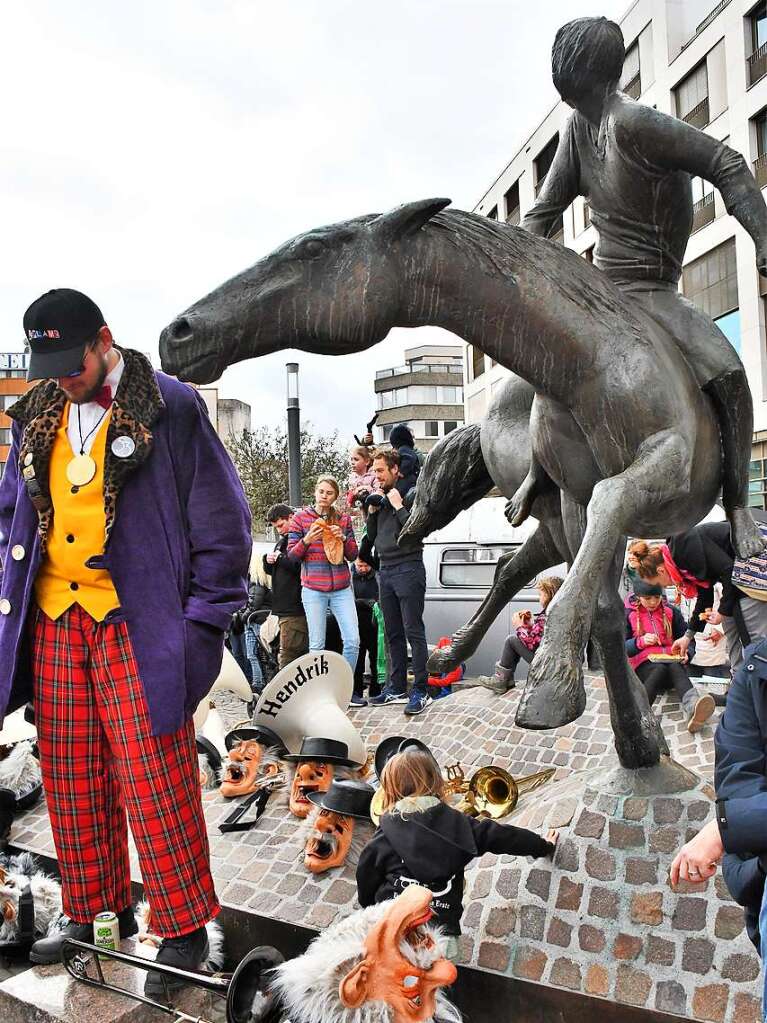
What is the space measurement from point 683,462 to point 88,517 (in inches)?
66.7

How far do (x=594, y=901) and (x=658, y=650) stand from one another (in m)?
2.14

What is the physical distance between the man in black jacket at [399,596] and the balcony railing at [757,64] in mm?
13908

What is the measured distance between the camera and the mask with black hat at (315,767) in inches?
174

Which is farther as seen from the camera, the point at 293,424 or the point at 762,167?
the point at 762,167

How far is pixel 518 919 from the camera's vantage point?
10.4 ft

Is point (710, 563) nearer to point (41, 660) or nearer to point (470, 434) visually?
point (470, 434)

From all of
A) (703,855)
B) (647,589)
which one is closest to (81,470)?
(703,855)

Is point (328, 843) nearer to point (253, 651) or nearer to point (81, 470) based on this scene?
point (81, 470)

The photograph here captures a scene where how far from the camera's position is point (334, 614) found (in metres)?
6.48

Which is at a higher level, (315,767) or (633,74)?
(633,74)

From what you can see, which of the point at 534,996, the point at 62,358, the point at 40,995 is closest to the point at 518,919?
the point at 534,996

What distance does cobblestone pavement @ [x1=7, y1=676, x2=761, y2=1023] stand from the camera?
2.85 meters

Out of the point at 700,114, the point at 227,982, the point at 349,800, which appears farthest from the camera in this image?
the point at 700,114

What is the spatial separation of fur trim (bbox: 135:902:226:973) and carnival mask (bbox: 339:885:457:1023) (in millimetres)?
761
